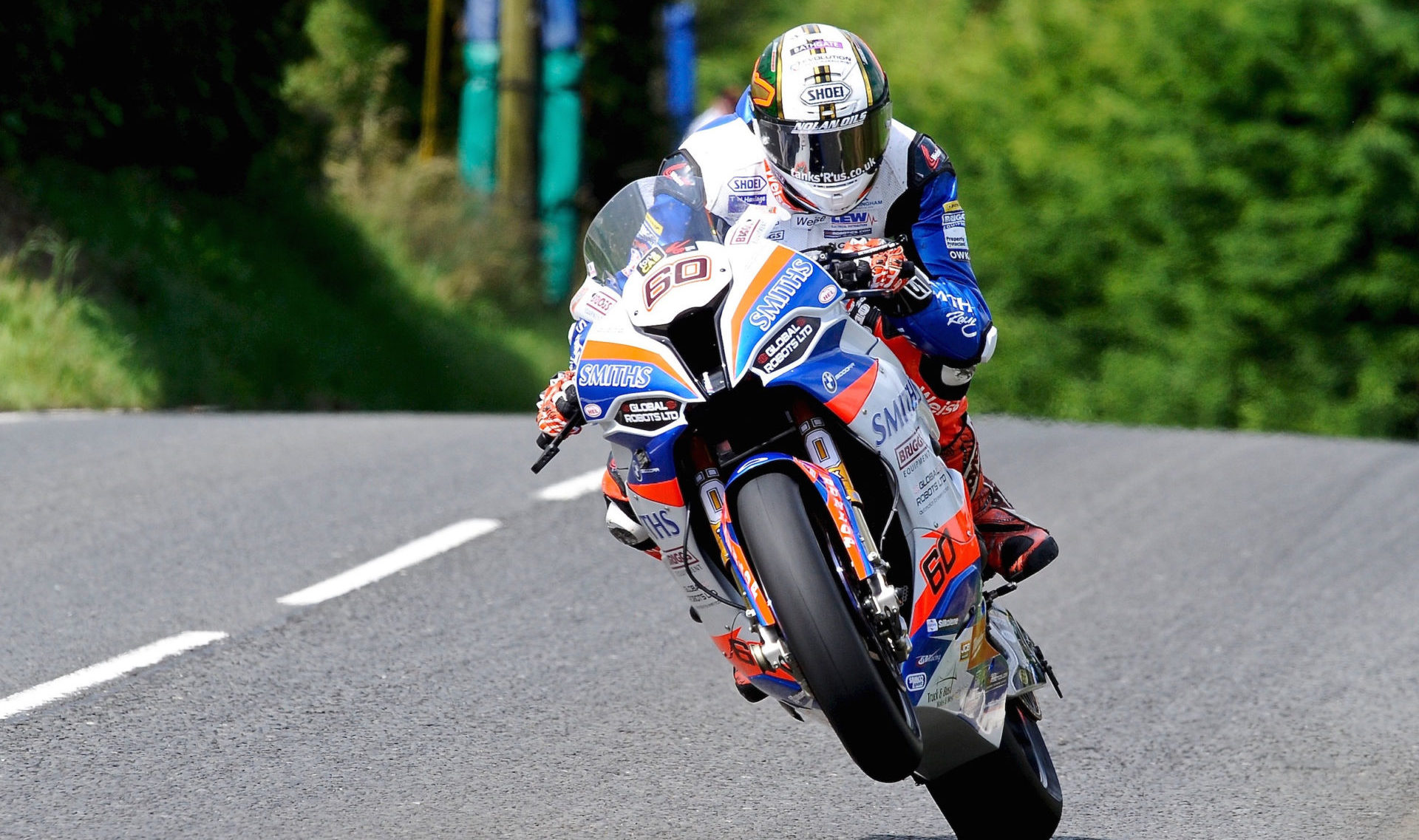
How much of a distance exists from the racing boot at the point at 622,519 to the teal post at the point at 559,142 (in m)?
15.8

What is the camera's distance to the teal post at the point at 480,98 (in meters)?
19.8

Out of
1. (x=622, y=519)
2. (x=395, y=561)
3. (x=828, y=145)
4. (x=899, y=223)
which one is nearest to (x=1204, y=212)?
(x=395, y=561)

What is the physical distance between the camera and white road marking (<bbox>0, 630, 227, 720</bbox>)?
16.7 ft

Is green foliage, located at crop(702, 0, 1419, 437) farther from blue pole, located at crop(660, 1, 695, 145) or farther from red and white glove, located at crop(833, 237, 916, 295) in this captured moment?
red and white glove, located at crop(833, 237, 916, 295)

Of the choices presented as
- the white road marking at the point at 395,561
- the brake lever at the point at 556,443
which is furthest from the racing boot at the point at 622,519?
the white road marking at the point at 395,561

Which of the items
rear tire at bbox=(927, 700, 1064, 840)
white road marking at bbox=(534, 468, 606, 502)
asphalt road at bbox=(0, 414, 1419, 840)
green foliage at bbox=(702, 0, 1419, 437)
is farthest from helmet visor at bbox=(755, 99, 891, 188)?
green foliage at bbox=(702, 0, 1419, 437)

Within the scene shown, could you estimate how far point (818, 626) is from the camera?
3609 mm

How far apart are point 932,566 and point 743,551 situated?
1.57 feet

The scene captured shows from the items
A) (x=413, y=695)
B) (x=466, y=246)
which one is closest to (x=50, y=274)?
(x=466, y=246)

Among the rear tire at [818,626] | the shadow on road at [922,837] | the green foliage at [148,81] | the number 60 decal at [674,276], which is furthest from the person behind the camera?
the green foliage at [148,81]

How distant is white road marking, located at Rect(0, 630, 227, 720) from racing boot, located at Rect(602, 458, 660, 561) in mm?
1867

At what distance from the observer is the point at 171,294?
13781mm

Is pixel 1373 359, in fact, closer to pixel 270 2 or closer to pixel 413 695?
pixel 270 2

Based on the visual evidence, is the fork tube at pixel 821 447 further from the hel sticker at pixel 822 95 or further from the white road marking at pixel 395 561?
the white road marking at pixel 395 561
